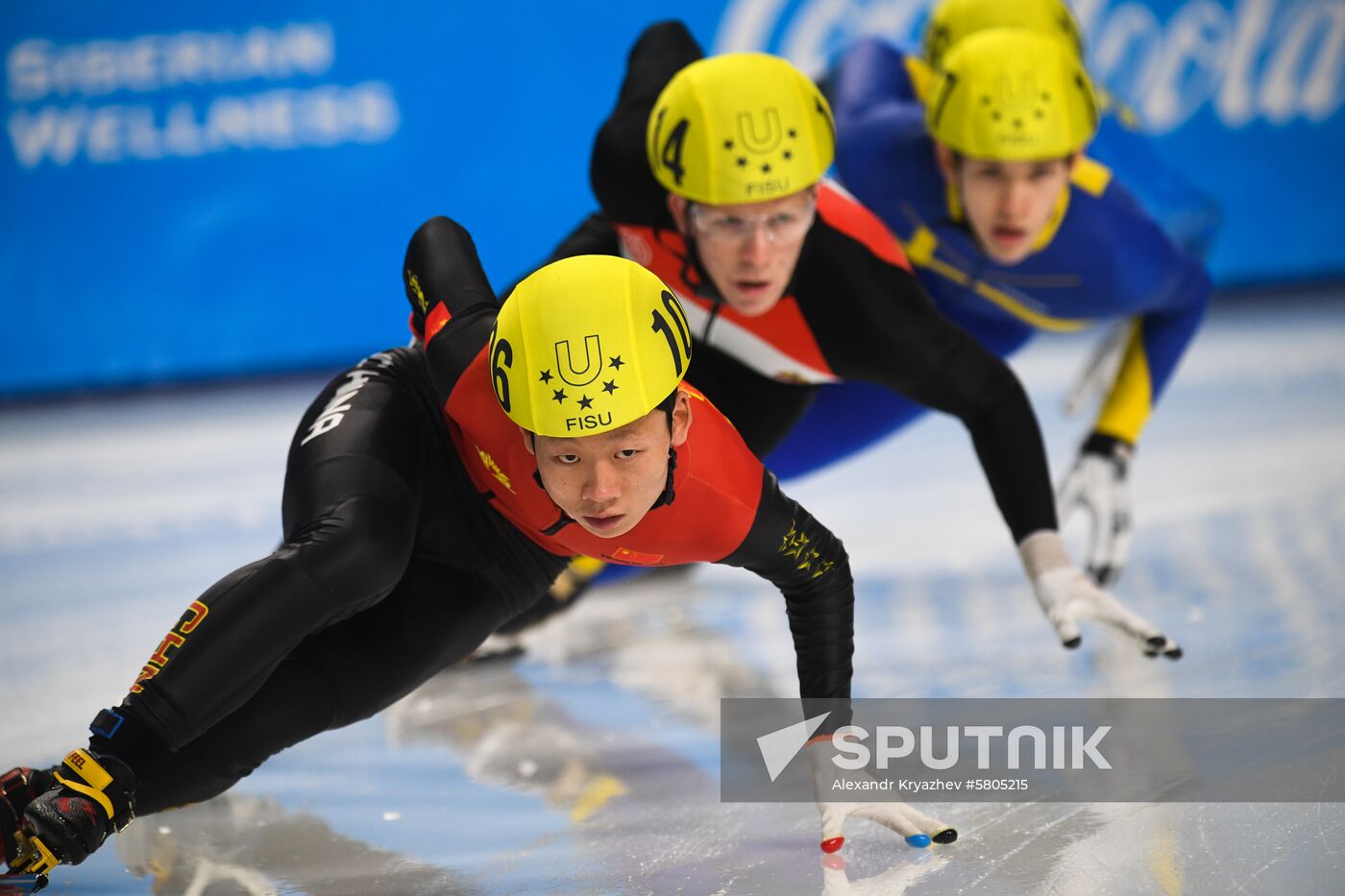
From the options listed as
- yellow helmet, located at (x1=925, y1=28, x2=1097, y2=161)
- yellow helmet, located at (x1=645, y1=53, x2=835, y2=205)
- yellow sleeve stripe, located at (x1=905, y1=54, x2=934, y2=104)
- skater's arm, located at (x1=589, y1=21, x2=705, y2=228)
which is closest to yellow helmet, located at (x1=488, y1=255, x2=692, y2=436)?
yellow helmet, located at (x1=645, y1=53, x2=835, y2=205)

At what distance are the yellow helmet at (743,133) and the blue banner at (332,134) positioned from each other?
15.4 ft

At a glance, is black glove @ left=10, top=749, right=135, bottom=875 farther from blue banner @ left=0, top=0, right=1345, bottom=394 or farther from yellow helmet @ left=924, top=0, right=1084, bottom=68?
blue banner @ left=0, top=0, right=1345, bottom=394

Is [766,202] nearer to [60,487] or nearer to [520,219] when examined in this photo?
[60,487]

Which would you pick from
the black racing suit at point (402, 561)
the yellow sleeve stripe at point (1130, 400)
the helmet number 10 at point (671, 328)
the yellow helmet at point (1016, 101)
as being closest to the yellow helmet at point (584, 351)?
the helmet number 10 at point (671, 328)

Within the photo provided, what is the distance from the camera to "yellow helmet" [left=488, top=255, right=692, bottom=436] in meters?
2.38

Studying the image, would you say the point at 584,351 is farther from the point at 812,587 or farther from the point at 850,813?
the point at 850,813

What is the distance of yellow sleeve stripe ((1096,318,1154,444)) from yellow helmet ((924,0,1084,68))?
2.88 feet

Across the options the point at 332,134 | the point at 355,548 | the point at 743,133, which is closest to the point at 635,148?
the point at 743,133

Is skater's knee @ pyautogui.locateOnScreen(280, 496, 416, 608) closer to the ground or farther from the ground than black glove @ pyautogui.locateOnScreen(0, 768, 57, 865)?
farther from the ground

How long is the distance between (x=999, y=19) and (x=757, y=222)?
5.52ft

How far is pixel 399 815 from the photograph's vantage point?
308cm

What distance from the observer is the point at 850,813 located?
2715mm

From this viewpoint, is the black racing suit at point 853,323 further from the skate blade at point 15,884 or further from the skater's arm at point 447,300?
the skate blade at point 15,884

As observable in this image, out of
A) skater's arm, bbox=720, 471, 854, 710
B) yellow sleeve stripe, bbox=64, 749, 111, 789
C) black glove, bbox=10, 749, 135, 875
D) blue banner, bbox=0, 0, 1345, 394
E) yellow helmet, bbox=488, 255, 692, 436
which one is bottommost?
black glove, bbox=10, 749, 135, 875
